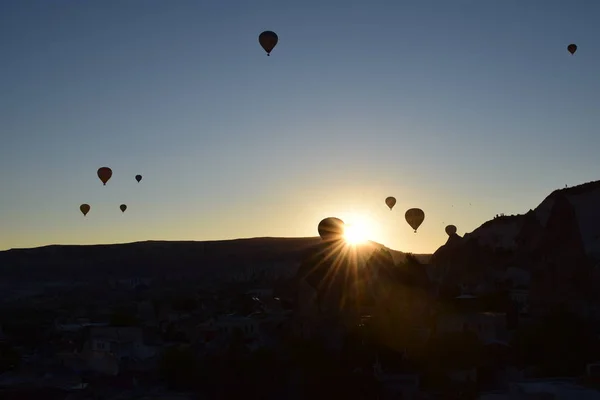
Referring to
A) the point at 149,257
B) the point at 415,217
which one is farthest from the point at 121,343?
the point at 149,257

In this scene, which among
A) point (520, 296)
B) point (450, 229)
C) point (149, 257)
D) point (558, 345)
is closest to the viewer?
point (558, 345)

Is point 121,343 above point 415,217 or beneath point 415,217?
beneath

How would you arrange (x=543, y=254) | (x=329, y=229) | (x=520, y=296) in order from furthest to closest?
(x=520, y=296), (x=543, y=254), (x=329, y=229)

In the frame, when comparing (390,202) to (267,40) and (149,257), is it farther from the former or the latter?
(149,257)

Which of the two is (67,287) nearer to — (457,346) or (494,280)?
(494,280)

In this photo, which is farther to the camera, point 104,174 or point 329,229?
point 104,174

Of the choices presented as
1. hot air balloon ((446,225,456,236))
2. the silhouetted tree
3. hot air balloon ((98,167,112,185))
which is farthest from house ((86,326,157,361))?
hot air balloon ((446,225,456,236))

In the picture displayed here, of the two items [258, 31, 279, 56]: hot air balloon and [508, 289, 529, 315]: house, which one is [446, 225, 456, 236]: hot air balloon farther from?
[258, 31, 279, 56]: hot air balloon
